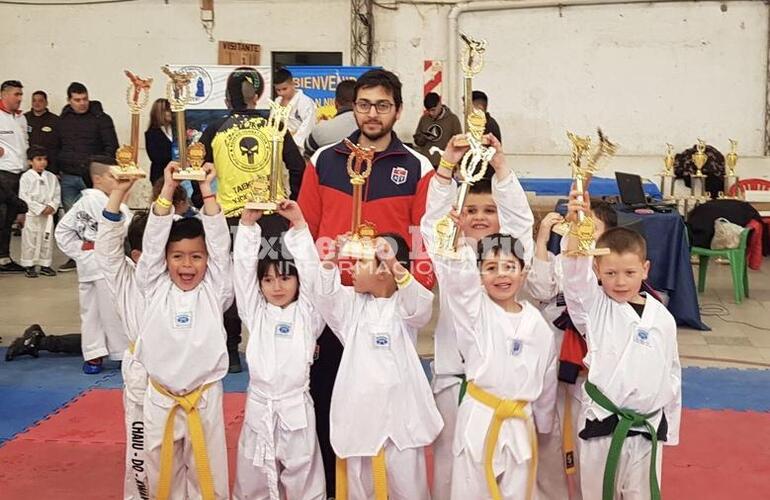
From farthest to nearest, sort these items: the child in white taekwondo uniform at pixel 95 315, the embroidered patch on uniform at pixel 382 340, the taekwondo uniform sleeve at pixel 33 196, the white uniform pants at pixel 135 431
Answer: the taekwondo uniform sleeve at pixel 33 196, the child in white taekwondo uniform at pixel 95 315, the white uniform pants at pixel 135 431, the embroidered patch on uniform at pixel 382 340

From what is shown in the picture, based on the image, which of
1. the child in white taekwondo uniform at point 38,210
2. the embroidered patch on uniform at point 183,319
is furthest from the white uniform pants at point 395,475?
the child in white taekwondo uniform at point 38,210

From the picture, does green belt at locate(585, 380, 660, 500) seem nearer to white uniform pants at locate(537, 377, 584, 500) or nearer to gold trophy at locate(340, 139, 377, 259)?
white uniform pants at locate(537, 377, 584, 500)

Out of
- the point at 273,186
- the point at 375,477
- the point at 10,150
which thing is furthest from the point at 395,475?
the point at 10,150

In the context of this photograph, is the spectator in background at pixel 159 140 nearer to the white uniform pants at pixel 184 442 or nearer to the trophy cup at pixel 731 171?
the white uniform pants at pixel 184 442

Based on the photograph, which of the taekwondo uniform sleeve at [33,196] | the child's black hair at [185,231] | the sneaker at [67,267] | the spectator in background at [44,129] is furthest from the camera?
the spectator in background at [44,129]

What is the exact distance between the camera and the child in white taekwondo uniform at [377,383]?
Answer: 123 inches

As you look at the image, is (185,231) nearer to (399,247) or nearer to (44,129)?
(399,247)

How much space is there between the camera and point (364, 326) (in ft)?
10.4

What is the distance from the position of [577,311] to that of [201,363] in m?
1.35

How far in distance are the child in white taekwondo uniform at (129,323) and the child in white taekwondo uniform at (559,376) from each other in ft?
4.93

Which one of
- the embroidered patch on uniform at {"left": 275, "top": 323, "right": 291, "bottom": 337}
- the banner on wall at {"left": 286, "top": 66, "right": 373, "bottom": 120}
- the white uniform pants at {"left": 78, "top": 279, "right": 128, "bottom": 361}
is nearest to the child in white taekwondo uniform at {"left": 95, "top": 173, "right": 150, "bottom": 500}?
the embroidered patch on uniform at {"left": 275, "top": 323, "right": 291, "bottom": 337}

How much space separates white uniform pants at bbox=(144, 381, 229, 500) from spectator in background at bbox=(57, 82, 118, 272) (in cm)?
584

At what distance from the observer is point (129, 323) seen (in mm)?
3559

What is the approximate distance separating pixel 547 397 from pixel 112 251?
66.6 inches
